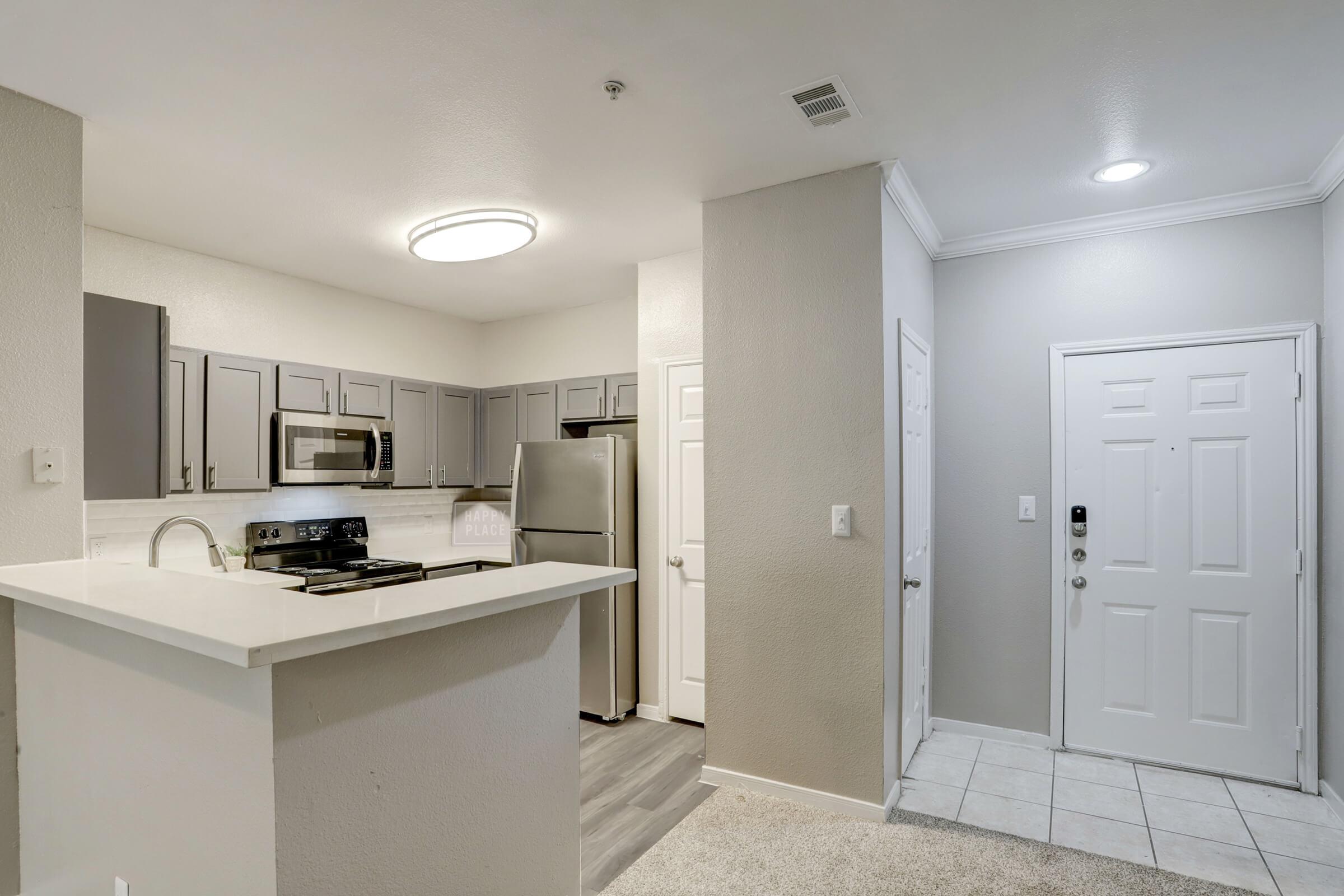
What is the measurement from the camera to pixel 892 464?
8.89 ft

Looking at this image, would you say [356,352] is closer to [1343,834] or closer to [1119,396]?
[1119,396]

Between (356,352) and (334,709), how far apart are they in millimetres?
3672

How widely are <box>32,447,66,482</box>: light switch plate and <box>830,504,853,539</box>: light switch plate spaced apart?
257cm

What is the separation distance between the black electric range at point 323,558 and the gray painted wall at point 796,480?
205 cm

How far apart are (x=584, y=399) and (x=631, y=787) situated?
2367mm

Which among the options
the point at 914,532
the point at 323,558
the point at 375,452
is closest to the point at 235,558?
the point at 323,558

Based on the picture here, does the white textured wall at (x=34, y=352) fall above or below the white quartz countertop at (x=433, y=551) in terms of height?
above

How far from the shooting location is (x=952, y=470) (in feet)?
11.6

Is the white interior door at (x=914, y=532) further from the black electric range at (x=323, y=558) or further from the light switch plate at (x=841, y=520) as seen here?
the black electric range at (x=323, y=558)

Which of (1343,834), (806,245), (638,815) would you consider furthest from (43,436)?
(1343,834)

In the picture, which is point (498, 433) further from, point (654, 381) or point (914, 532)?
point (914, 532)

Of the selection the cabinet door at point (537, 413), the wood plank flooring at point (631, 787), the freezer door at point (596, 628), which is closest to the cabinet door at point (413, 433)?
the cabinet door at point (537, 413)

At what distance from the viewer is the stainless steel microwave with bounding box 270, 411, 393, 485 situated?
3.72 meters

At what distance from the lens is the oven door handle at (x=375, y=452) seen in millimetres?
4109
